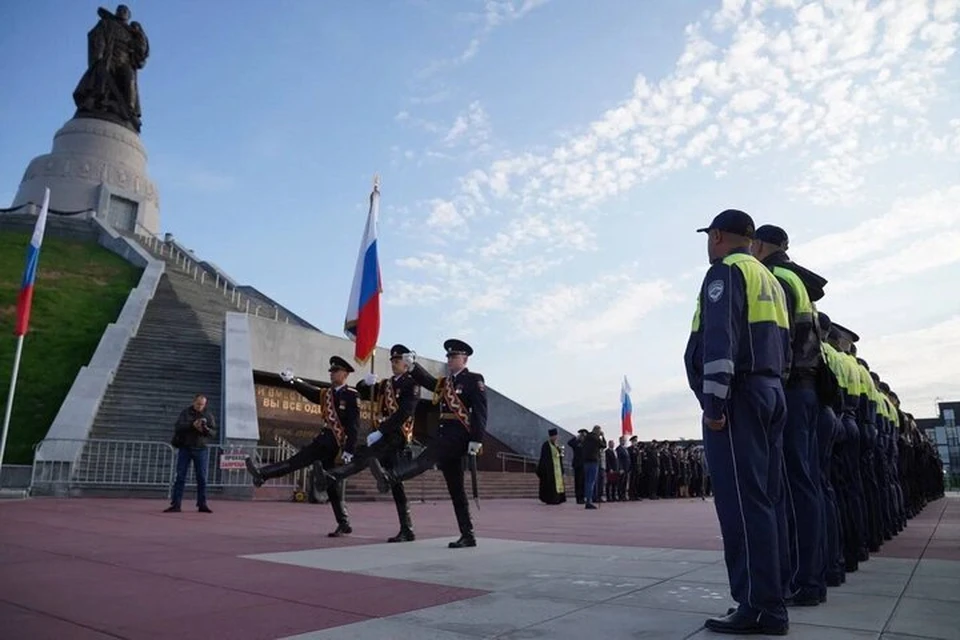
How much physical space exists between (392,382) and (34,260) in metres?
11.0

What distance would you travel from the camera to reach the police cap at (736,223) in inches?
161

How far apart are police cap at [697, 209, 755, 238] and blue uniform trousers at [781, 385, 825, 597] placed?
1210 mm

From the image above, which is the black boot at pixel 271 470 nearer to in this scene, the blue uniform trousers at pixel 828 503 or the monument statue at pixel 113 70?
the blue uniform trousers at pixel 828 503

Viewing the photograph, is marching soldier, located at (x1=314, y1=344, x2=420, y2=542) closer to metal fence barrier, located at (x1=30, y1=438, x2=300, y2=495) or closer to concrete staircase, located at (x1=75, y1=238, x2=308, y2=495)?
metal fence barrier, located at (x1=30, y1=438, x2=300, y2=495)

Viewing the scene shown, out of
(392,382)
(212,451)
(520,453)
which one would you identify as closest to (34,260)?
(212,451)

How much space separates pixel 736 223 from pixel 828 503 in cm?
234

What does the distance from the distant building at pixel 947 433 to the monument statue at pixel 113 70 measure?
7605 centimetres

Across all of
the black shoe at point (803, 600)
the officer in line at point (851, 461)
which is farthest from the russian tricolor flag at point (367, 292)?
the black shoe at point (803, 600)

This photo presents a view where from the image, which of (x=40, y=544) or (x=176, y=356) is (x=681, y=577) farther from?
(x=176, y=356)

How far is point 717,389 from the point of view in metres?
3.51

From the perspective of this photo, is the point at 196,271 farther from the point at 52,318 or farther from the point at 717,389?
the point at 717,389

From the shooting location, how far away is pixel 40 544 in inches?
247

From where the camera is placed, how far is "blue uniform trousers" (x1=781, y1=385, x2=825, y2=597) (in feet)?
13.6

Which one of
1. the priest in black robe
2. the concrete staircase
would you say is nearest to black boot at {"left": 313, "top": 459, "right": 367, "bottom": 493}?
the concrete staircase
